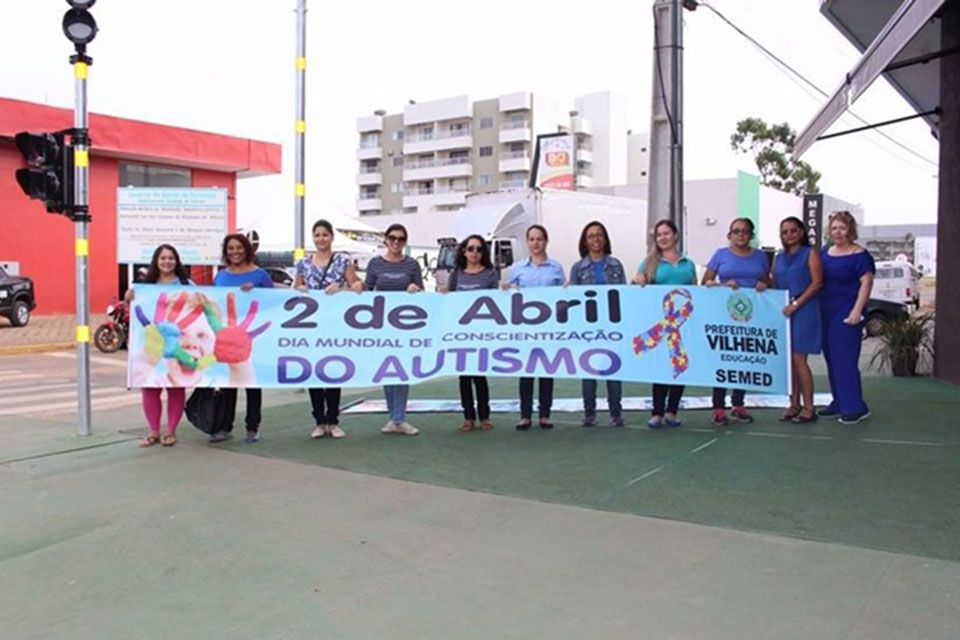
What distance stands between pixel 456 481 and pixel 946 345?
749cm

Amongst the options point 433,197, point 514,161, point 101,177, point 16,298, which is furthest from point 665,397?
point 433,197

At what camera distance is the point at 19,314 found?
2019cm

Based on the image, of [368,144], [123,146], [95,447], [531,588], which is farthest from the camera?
[368,144]

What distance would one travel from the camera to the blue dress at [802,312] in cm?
713

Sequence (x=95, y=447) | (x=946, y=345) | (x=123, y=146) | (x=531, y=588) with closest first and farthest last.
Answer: (x=531, y=588) < (x=95, y=447) < (x=946, y=345) < (x=123, y=146)

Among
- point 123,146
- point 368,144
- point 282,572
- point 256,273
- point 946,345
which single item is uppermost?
point 368,144

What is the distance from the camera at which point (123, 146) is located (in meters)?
24.4

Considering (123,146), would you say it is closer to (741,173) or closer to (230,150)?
(230,150)

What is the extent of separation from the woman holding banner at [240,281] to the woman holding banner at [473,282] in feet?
5.72

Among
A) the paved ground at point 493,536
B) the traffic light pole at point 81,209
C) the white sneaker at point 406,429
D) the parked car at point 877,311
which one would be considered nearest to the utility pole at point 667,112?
the paved ground at point 493,536

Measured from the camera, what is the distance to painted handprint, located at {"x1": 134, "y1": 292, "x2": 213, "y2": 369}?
703 cm

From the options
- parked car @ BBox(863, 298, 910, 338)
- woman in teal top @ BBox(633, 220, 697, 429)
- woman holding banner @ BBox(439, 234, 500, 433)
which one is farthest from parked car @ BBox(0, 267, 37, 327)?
parked car @ BBox(863, 298, 910, 338)

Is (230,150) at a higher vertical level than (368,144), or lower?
lower

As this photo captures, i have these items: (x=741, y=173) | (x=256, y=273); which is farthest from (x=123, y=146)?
(x=741, y=173)
